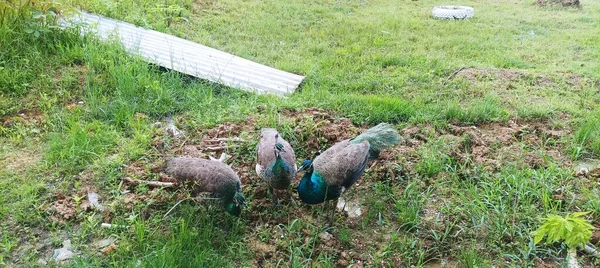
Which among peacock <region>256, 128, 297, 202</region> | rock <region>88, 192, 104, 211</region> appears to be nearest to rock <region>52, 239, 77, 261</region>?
rock <region>88, 192, 104, 211</region>

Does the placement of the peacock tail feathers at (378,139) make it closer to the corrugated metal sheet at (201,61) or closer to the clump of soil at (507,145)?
the clump of soil at (507,145)

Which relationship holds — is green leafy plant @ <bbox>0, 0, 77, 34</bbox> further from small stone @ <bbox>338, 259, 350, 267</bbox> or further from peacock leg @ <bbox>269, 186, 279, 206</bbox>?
small stone @ <bbox>338, 259, 350, 267</bbox>

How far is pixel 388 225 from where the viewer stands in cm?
315

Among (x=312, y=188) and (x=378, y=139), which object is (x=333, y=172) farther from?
(x=378, y=139)

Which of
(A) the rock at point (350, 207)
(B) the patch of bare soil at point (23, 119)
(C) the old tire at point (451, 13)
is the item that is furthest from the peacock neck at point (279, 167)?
(C) the old tire at point (451, 13)

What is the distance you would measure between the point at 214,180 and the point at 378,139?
1.32 metres

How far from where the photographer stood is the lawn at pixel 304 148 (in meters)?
2.90

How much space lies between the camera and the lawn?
2.90 meters

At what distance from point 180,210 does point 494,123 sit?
Result: 3082mm

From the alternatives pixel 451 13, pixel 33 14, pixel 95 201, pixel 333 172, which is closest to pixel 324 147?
pixel 333 172

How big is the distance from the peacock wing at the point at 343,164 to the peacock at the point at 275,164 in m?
0.21

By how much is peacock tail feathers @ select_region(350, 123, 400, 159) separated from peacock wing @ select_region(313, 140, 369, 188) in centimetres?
14

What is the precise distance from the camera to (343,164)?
3111mm

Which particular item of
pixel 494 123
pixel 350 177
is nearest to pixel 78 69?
pixel 350 177
